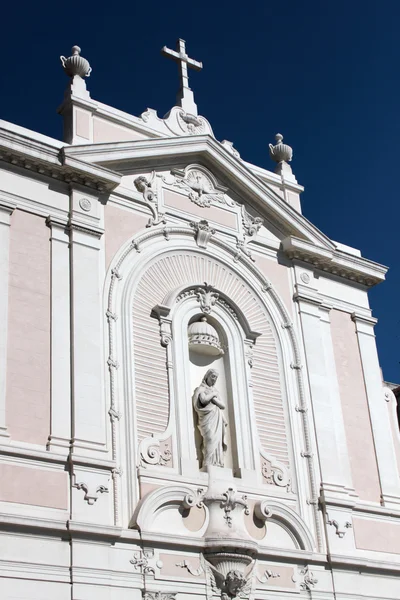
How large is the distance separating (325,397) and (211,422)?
2.50m

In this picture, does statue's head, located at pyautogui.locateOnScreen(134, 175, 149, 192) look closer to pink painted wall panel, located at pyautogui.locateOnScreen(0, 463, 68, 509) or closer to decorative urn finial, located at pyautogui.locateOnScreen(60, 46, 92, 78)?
decorative urn finial, located at pyautogui.locateOnScreen(60, 46, 92, 78)

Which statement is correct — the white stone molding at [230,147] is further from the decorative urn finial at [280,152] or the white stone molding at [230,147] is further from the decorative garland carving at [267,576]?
the decorative garland carving at [267,576]

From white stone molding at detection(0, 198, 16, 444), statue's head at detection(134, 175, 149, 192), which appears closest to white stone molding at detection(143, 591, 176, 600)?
white stone molding at detection(0, 198, 16, 444)

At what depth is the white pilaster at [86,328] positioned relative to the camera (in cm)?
1351

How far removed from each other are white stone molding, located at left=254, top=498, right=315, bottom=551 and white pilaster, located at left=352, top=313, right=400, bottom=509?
6.74 feet

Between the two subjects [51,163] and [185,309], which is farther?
[185,309]

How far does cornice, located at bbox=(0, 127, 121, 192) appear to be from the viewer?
14586 millimetres

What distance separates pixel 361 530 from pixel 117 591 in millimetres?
4585

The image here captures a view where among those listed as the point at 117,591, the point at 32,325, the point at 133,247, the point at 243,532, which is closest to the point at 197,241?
the point at 133,247

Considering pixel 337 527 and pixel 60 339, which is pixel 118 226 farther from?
pixel 337 527

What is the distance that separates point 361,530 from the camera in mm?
15820

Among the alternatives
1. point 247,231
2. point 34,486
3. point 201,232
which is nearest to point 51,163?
point 201,232

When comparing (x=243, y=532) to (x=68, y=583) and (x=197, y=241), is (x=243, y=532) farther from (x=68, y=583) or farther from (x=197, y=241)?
(x=197, y=241)

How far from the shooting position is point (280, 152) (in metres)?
18.9
